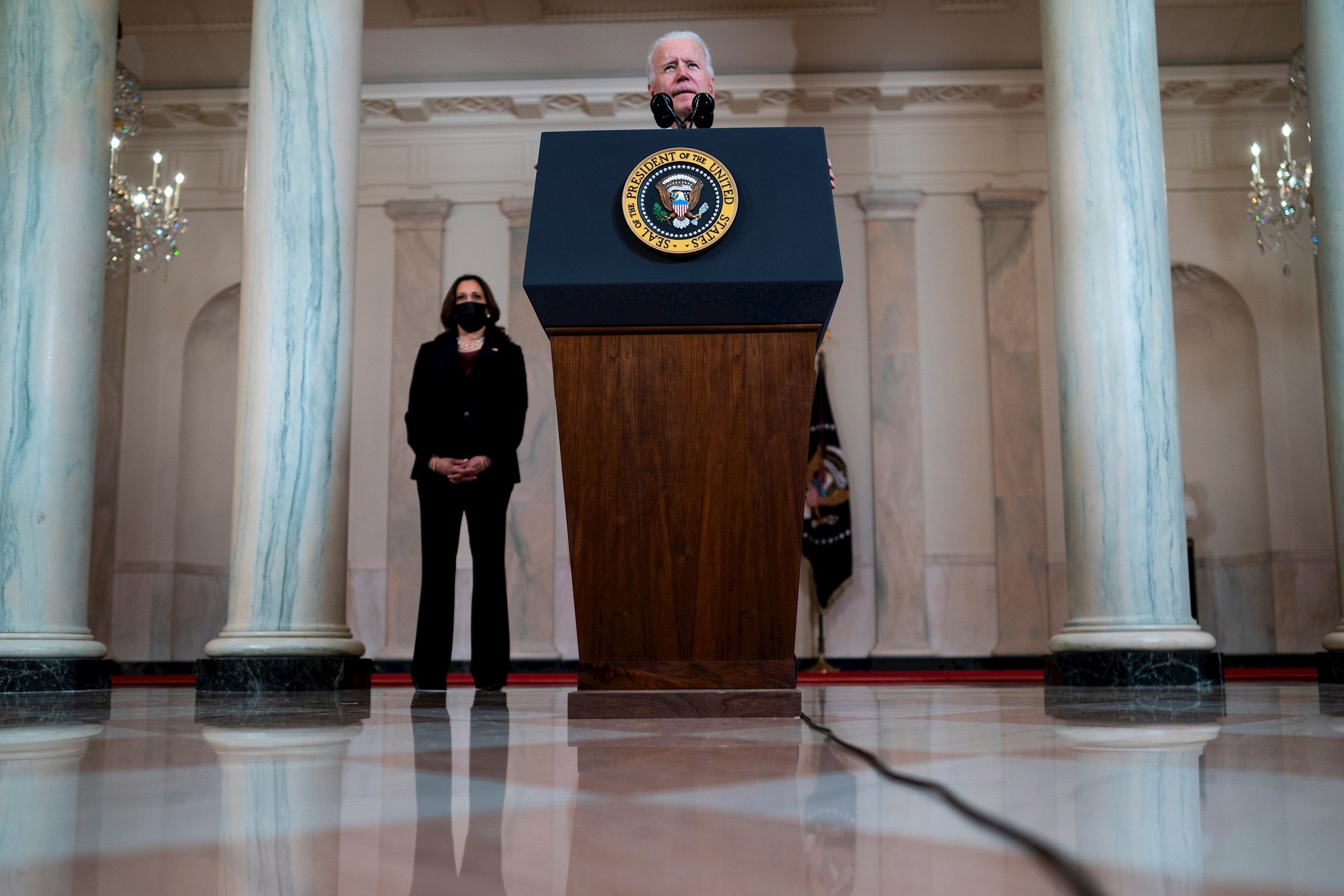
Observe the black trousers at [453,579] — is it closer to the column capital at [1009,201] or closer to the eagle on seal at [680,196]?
the eagle on seal at [680,196]

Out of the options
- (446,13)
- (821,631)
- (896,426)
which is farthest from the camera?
(896,426)

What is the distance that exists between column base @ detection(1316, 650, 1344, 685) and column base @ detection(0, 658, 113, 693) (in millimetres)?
5461

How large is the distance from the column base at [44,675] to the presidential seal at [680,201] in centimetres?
377

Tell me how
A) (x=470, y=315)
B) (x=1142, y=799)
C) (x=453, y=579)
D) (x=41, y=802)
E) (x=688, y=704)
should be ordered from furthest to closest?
(x=470, y=315) < (x=453, y=579) < (x=688, y=704) < (x=41, y=802) < (x=1142, y=799)

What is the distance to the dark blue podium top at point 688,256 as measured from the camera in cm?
243

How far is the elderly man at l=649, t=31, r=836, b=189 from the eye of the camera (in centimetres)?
302

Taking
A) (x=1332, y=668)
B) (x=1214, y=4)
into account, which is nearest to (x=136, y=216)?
(x=1332, y=668)

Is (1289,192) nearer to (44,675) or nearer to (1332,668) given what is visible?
(1332,668)

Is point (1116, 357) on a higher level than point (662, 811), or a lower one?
A: higher

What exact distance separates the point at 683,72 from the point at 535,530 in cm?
754

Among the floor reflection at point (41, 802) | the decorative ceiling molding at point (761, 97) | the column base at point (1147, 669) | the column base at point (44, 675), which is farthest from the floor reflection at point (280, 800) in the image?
the decorative ceiling molding at point (761, 97)

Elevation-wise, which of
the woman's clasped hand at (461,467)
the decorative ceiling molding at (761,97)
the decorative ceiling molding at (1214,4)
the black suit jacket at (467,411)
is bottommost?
the woman's clasped hand at (461,467)

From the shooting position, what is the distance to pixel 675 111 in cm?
295

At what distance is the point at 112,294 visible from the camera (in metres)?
10.9
